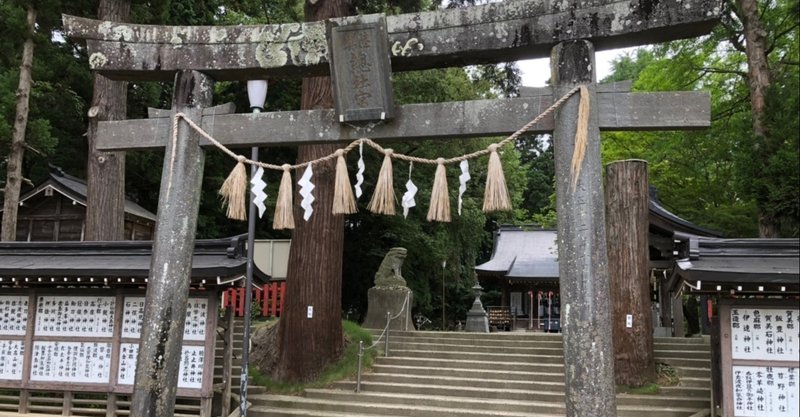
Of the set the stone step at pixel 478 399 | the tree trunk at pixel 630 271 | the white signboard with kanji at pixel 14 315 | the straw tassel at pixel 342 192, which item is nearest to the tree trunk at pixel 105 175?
the white signboard with kanji at pixel 14 315

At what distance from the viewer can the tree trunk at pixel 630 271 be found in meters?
10.1

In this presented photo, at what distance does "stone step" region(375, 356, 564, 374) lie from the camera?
35.9ft

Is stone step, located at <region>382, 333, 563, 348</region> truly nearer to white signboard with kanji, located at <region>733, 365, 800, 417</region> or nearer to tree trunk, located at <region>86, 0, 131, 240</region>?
white signboard with kanji, located at <region>733, 365, 800, 417</region>

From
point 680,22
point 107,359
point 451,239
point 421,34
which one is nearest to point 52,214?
point 107,359

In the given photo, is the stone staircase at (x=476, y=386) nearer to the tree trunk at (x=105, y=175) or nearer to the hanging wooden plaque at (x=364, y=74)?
the tree trunk at (x=105, y=175)

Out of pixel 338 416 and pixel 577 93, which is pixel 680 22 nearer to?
pixel 577 93

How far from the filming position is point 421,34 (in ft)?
15.3

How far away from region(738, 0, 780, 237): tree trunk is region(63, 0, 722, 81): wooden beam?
121 inches

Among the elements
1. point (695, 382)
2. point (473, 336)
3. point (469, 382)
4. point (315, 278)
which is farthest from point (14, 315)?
point (695, 382)

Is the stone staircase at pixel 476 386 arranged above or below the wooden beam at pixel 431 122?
below

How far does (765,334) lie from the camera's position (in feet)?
22.7

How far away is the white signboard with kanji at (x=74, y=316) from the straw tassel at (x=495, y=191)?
6747mm

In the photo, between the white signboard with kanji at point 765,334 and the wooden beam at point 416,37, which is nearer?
the wooden beam at point 416,37

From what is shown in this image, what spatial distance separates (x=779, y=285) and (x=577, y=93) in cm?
402
